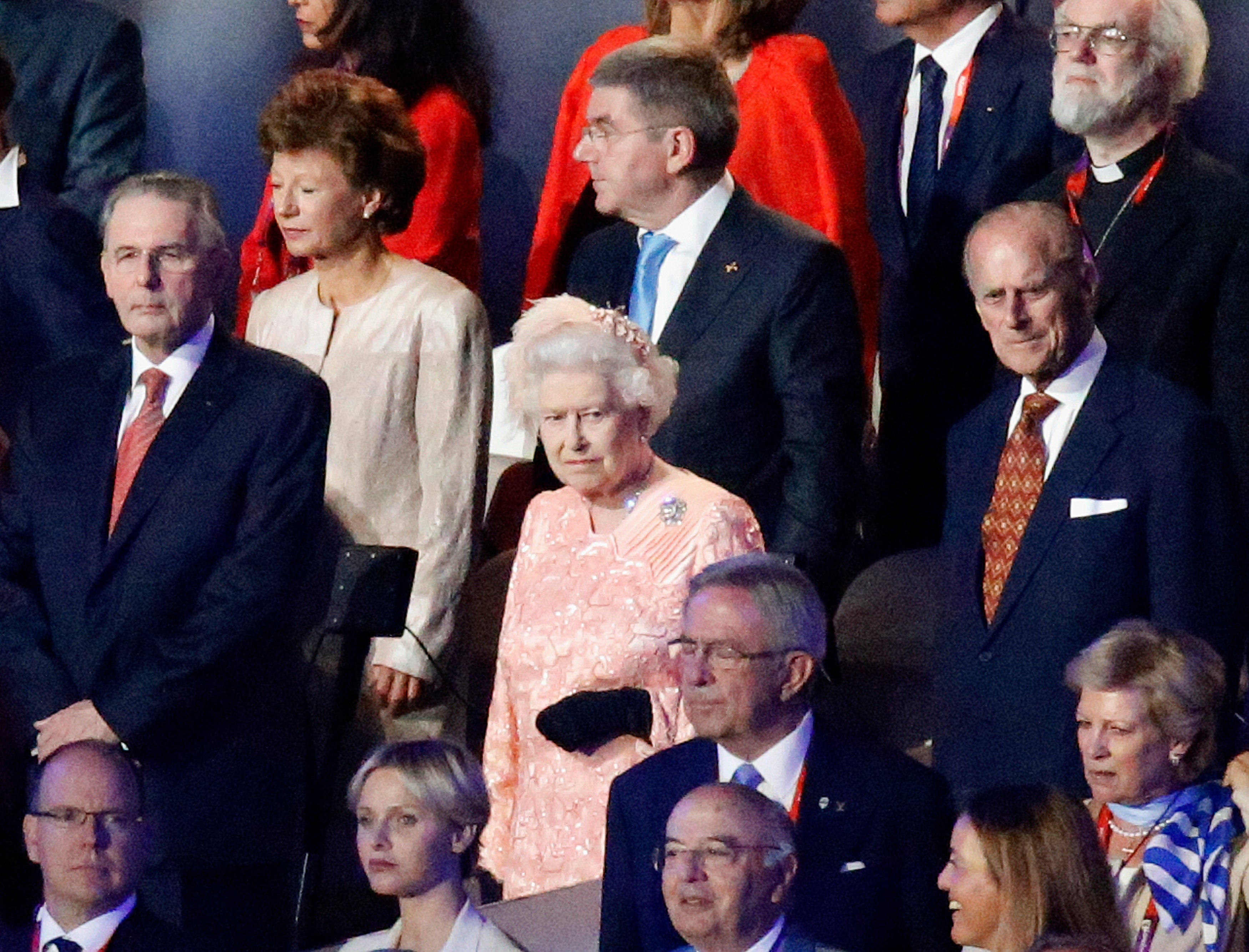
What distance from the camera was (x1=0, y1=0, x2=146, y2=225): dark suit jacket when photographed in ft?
18.3

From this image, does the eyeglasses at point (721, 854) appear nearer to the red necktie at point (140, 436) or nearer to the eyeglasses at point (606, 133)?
the red necktie at point (140, 436)

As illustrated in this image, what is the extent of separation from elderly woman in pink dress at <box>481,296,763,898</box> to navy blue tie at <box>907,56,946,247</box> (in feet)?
3.50

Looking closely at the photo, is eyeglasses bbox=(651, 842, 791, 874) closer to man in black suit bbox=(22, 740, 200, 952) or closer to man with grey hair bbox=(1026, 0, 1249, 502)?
man in black suit bbox=(22, 740, 200, 952)

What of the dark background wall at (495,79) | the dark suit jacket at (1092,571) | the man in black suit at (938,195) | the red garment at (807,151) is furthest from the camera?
the dark background wall at (495,79)

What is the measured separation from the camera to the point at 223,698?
4410mm

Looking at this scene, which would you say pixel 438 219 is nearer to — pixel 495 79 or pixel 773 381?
pixel 495 79

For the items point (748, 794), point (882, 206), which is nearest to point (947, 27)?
point (882, 206)

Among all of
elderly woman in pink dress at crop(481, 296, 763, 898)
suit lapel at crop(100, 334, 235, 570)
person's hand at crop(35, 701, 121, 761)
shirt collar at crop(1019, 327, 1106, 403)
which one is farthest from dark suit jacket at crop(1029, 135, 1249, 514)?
person's hand at crop(35, 701, 121, 761)

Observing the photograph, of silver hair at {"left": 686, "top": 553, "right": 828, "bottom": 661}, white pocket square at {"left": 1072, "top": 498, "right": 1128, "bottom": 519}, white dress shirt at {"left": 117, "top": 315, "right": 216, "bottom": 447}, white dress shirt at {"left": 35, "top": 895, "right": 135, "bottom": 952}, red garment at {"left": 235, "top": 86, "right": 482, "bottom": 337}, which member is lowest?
white dress shirt at {"left": 35, "top": 895, "right": 135, "bottom": 952}

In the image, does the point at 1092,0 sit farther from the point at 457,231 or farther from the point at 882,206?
the point at 457,231

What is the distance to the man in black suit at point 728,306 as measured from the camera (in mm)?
4773

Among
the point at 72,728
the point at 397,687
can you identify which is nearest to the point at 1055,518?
the point at 397,687

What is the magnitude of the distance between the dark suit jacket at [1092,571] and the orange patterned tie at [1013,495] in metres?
0.02

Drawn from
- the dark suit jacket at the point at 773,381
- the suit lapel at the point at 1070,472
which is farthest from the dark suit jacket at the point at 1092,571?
the dark suit jacket at the point at 773,381
